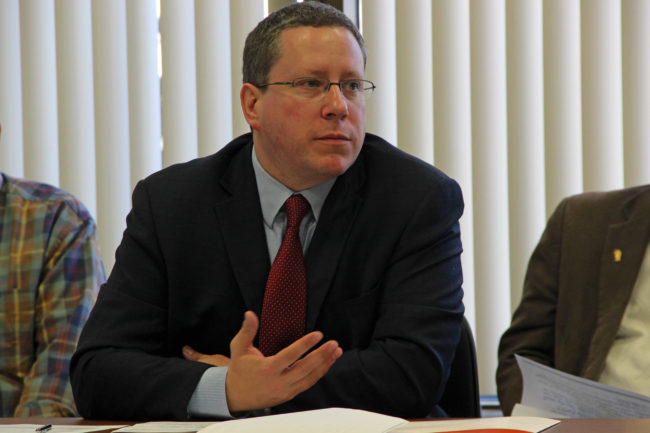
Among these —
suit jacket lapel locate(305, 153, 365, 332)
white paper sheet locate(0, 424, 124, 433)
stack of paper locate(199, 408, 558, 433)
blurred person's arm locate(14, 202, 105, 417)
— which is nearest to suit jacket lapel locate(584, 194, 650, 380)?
suit jacket lapel locate(305, 153, 365, 332)

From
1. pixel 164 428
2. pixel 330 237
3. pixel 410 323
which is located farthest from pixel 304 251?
pixel 164 428

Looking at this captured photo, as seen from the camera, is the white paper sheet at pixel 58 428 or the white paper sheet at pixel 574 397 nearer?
the white paper sheet at pixel 58 428

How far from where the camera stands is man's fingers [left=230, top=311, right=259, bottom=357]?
1.39m

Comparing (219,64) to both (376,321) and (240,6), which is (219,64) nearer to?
(240,6)

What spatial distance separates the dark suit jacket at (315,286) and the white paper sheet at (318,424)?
488 millimetres

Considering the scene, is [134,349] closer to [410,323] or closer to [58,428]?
[58,428]

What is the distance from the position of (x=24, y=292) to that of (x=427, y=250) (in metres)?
1.15

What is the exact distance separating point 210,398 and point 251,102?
0.81 meters

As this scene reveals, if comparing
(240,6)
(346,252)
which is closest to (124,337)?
(346,252)

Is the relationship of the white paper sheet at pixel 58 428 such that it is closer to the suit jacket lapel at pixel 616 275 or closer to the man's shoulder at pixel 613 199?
the suit jacket lapel at pixel 616 275

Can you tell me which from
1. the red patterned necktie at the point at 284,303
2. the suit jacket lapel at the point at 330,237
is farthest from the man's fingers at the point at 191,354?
the suit jacket lapel at the point at 330,237

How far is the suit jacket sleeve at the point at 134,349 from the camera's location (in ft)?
5.02

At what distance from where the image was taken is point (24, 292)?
218 centimetres

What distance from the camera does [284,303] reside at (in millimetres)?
1734
